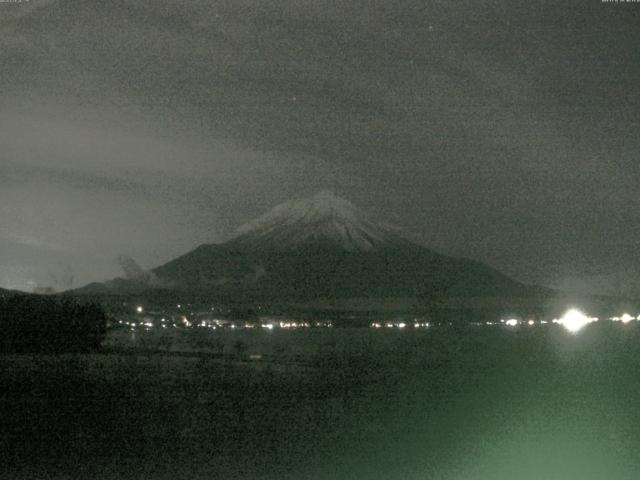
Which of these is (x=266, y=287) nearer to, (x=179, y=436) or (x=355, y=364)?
(x=355, y=364)

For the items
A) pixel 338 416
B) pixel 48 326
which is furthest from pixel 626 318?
pixel 338 416

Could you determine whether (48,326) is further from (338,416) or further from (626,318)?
(626,318)

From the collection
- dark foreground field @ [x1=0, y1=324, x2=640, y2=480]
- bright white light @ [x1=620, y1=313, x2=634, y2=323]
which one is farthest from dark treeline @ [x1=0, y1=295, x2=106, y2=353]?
bright white light @ [x1=620, y1=313, x2=634, y2=323]

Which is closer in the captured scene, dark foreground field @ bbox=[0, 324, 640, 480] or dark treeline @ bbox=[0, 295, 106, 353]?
dark foreground field @ bbox=[0, 324, 640, 480]

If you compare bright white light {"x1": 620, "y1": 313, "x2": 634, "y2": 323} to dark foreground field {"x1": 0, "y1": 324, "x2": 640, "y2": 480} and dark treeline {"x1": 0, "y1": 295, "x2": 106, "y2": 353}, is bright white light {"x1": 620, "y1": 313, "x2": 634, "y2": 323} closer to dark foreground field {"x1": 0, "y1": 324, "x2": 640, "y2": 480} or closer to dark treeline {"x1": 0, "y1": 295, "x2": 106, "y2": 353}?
dark foreground field {"x1": 0, "y1": 324, "x2": 640, "y2": 480}

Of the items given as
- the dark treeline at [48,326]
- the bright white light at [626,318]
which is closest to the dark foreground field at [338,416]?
the dark treeline at [48,326]
